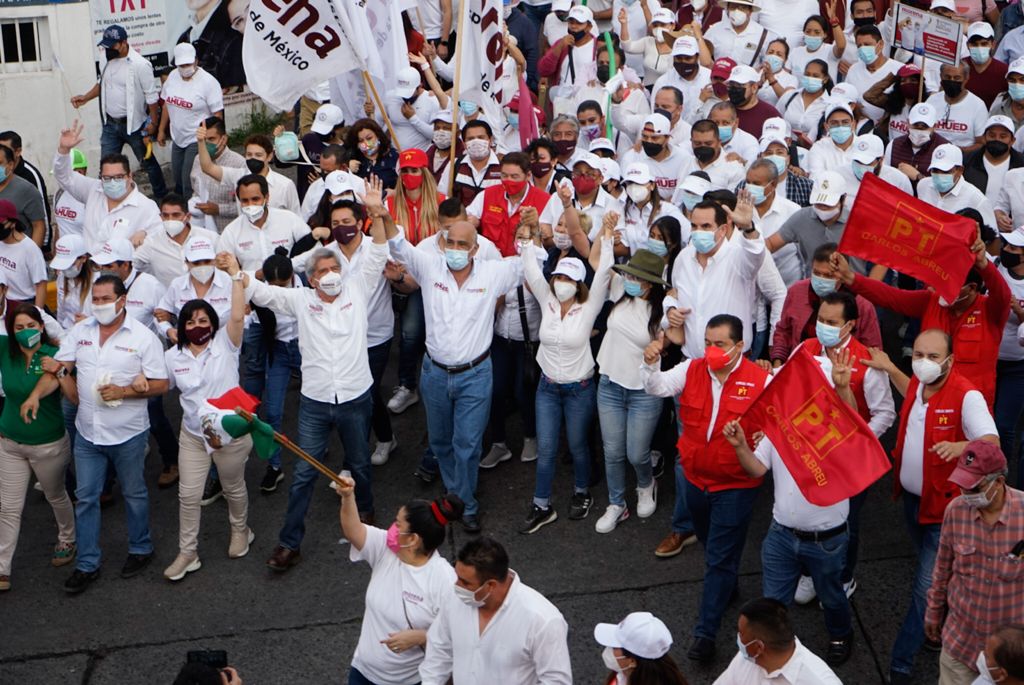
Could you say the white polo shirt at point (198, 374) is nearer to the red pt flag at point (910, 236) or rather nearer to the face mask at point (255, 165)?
the face mask at point (255, 165)

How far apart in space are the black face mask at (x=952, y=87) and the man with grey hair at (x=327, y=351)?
223 inches

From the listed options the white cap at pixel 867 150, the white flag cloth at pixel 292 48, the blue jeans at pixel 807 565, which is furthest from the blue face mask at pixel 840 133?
the blue jeans at pixel 807 565

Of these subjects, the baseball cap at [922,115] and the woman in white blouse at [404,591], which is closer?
the woman in white blouse at [404,591]

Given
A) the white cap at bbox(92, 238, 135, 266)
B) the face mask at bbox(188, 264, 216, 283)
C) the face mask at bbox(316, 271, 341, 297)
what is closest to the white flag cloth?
the white cap at bbox(92, 238, 135, 266)

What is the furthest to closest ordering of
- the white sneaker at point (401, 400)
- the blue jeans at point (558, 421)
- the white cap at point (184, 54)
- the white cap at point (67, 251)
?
the white cap at point (184, 54)
the white sneaker at point (401, 400)
the white cap at point (67, 251)
the blue jeans at point (558, 421)

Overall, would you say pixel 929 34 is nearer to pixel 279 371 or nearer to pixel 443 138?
pixel 443 138

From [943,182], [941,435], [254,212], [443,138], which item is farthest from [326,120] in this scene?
[941,435]

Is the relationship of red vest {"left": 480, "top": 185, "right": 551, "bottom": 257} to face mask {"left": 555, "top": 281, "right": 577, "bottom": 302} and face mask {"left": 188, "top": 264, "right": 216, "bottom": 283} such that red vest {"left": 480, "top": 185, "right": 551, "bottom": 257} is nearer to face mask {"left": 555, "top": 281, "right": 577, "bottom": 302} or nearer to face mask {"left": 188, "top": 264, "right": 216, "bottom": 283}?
face mask {"left": 555, "top": 281, "right": 577, "bottom": 302}

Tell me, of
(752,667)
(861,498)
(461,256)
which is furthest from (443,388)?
(752,667)

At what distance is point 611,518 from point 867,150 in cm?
357

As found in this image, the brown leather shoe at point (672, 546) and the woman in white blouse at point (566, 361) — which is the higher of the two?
the woman in white blouse at point (566, 361)

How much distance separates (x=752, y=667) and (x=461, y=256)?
3939 millimetres

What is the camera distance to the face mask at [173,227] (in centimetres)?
1046

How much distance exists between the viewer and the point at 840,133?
11.3 m
